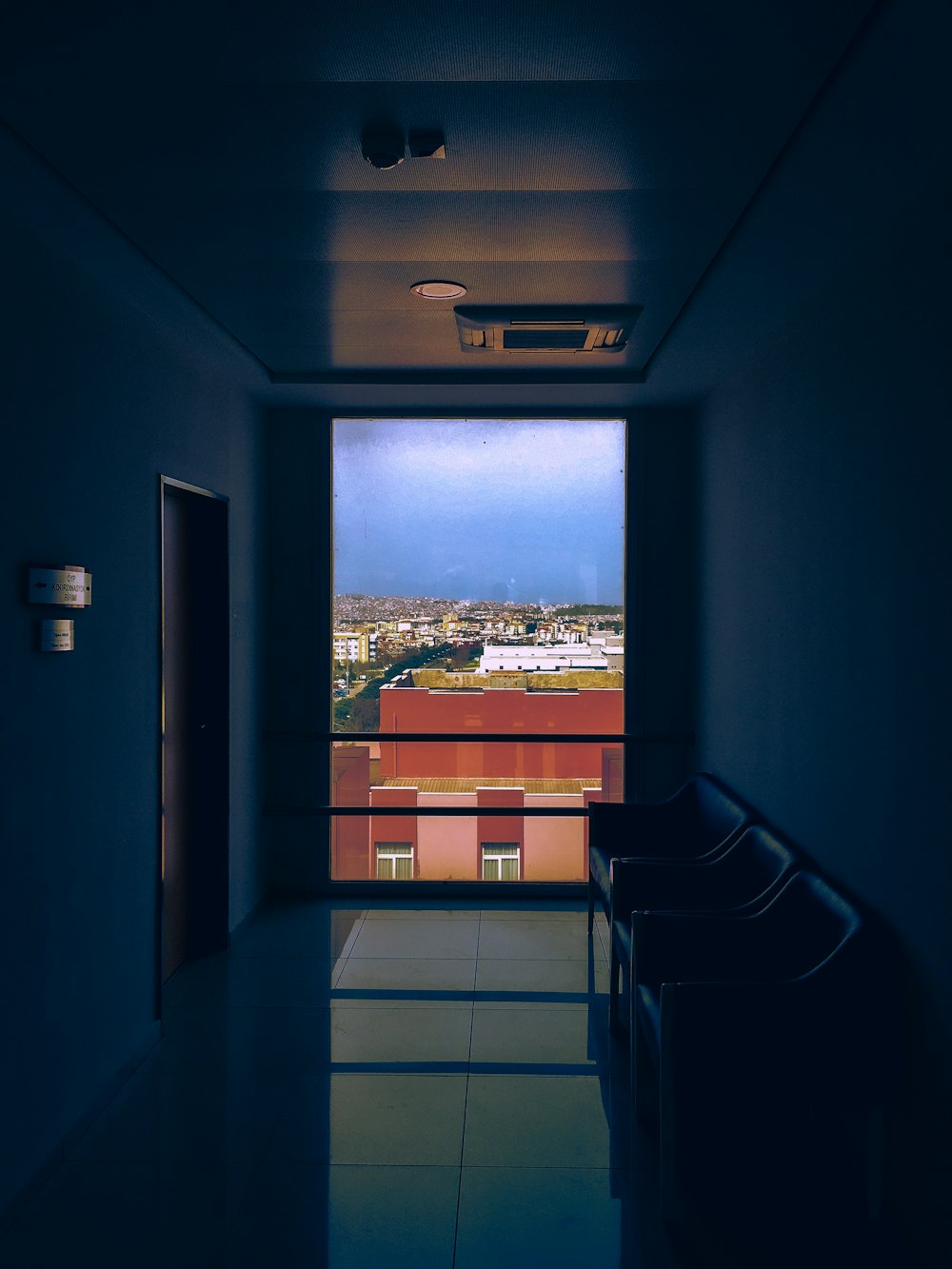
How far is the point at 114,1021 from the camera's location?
3385 mm

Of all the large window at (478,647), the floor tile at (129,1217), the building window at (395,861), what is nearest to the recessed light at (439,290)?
the large window at (478,647)

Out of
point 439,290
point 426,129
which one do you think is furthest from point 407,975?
point 426,129

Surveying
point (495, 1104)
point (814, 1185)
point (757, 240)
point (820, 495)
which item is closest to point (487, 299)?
point (757, 240)

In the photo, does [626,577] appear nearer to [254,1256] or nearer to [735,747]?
[735,747]

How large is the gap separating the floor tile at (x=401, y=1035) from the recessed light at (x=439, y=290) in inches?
123

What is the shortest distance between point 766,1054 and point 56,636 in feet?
8.35

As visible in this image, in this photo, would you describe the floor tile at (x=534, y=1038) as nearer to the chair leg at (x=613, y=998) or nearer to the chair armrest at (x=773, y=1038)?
the chair leg at (x=613, y=998)

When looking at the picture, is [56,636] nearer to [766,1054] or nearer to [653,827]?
[766,1054]

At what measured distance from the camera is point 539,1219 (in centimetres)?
262

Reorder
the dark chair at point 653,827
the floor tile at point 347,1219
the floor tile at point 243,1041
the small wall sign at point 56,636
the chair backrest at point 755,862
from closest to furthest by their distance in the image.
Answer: the floor tile at point 347,1219 → the small wall sign at point 56,636 → the chair backrest at point 755,862 → the floor tile at point 243,1041 → the dark chair at point 653,827

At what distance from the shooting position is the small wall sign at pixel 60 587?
2.77 meters

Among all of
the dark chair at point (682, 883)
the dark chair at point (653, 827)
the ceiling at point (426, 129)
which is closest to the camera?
the ceiling at point (426, 129)

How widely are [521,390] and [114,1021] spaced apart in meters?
3.75

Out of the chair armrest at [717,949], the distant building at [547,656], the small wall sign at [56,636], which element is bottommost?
the chair armrest at [717,949]
